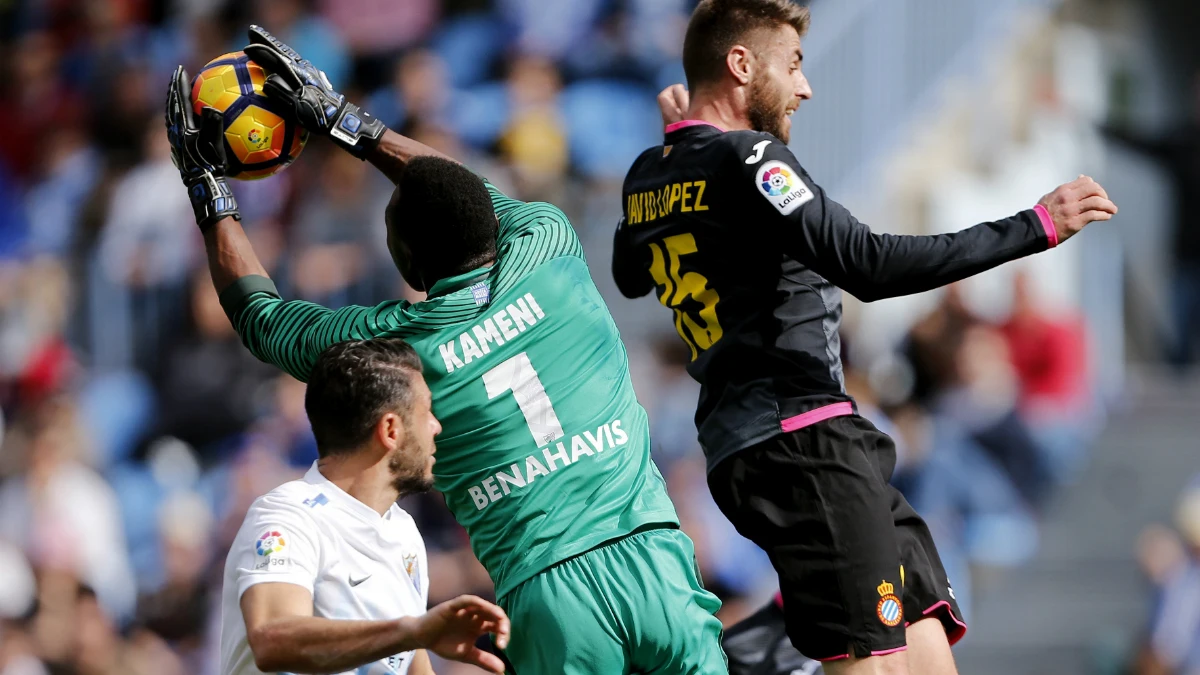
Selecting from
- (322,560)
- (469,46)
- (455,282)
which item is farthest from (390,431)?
(469,46)

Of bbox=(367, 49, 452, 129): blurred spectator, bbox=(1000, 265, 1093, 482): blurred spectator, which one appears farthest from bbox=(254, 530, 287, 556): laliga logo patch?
bbox=(367, 49, 452, 129): blurred spectator

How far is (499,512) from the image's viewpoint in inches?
182

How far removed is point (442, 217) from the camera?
459 centimetres

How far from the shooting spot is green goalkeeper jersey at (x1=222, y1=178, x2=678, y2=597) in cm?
458

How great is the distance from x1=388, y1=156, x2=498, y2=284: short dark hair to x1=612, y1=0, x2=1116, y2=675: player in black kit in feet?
1.69

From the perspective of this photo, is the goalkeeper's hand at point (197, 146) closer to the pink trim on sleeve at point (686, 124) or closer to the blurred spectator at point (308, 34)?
the pink trim on sleeve at point (686, 124)

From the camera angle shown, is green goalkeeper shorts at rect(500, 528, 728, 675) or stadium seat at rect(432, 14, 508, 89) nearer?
green goalkeeper shorts at rect(500, 528, 728, 675)

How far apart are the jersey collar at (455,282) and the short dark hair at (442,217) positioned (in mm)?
20

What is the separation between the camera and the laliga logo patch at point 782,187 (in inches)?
174

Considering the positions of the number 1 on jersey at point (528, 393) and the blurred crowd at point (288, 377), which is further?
the blurred crowd at point (288, 377)

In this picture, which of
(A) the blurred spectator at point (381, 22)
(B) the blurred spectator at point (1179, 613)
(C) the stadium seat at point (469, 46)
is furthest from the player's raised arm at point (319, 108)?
(A) the blurred spectator at point (381, 22)

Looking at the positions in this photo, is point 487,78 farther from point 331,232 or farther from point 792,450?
point 792,450

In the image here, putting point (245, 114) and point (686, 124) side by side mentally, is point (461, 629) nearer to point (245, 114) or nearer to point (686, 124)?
point (686, 124)

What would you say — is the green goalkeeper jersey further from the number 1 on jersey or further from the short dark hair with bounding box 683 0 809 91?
the short dark hair with bounding box 683 0 809 91
